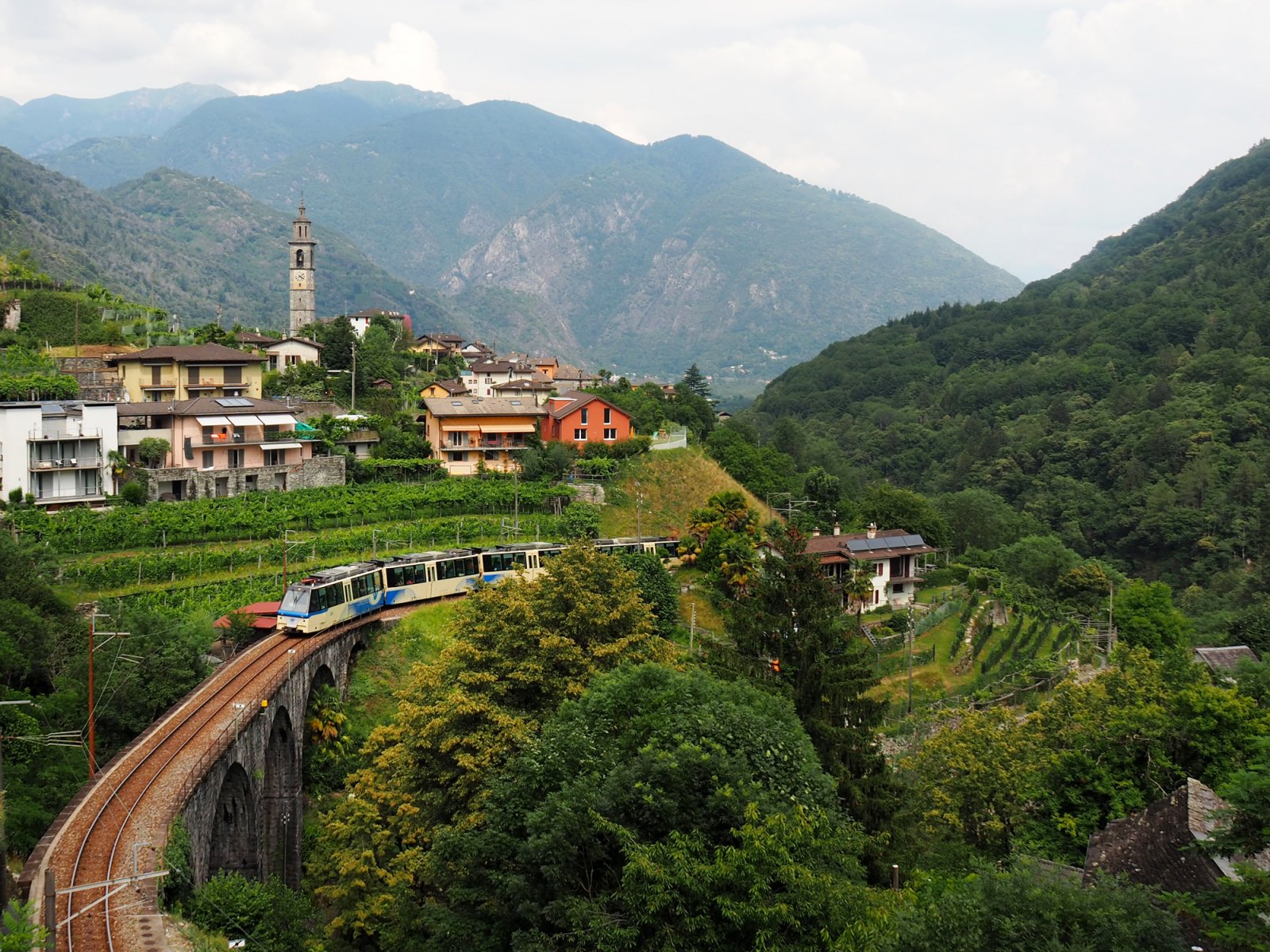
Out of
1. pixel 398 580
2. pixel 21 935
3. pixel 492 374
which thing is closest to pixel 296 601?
pixel 398 580

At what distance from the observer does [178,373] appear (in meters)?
59.4

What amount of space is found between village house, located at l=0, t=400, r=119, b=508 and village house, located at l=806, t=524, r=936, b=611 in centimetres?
3238

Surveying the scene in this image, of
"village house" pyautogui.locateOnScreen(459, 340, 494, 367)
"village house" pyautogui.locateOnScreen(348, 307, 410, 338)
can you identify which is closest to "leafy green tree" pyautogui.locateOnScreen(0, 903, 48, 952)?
"village house" pyautogui.locateOnScreen(459, 340, 494, 367)

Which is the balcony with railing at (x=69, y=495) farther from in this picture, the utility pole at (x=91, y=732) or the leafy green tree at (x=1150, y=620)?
the leafy green tree at (x=1150, y=620)

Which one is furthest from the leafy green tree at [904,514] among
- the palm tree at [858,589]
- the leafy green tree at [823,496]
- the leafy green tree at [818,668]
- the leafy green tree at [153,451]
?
the leafy green tree at [153,451]

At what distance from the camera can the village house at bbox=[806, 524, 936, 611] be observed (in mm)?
50125

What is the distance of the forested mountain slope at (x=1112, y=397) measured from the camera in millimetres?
87812

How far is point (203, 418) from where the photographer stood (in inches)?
2080

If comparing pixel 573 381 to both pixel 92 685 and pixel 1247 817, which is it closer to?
pixel 92 685

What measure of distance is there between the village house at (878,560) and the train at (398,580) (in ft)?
28.6

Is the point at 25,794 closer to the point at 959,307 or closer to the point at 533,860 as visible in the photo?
the point at 533,860

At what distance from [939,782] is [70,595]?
29.6 metres

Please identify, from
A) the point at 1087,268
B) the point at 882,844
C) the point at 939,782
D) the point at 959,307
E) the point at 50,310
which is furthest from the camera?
the point at 1087,268

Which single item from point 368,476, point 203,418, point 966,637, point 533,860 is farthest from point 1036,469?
point 533,860
